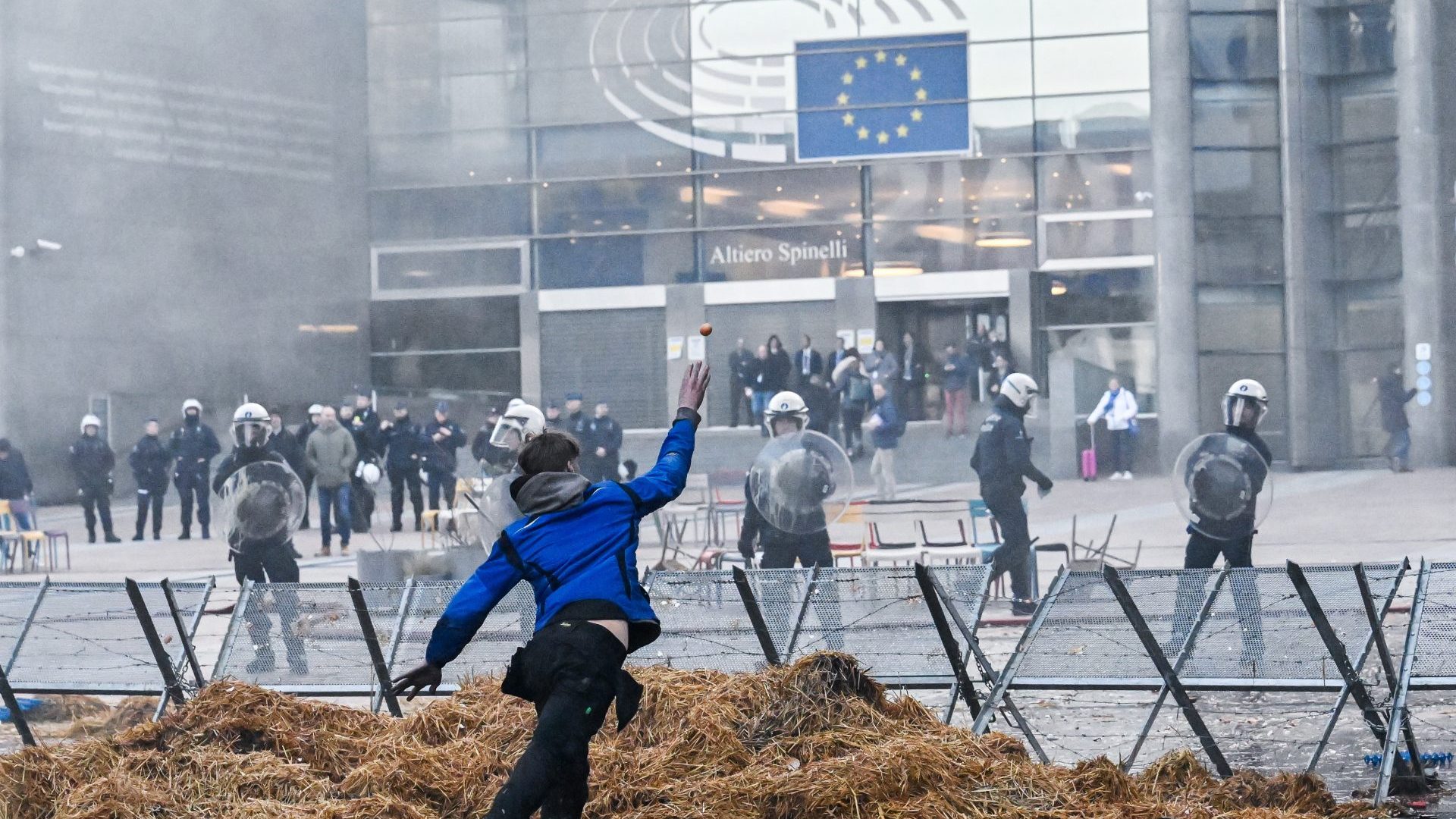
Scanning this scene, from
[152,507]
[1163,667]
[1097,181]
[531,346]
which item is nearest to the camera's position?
[1163,667]

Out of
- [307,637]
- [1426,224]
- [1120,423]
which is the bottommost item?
[307,637]

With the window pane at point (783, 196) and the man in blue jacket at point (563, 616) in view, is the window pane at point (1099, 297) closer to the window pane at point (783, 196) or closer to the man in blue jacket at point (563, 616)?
the window pane at point (783, 196)

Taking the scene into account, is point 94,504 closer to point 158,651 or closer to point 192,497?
point 192,497

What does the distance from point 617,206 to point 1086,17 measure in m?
6.91

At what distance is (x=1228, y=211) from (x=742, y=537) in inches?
567

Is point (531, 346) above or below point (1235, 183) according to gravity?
below

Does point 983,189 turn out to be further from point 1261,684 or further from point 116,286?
point 1261,684

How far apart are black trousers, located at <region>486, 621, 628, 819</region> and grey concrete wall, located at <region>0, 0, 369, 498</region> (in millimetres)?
17995

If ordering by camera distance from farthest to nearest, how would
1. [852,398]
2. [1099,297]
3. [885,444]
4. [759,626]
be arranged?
[1099,297] → [852,398] → [885,444] → [759,626]

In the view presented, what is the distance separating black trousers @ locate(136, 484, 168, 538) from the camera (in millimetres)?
17922

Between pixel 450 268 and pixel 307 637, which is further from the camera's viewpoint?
pixel 450 268

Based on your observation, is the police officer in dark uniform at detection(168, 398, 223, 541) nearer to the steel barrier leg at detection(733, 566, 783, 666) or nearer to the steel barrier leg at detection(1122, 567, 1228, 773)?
the steel barrier leg at detection(733, 566, 783, 666)

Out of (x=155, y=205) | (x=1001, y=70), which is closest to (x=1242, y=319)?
(x=1001, y=70)

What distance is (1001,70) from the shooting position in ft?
76.2
